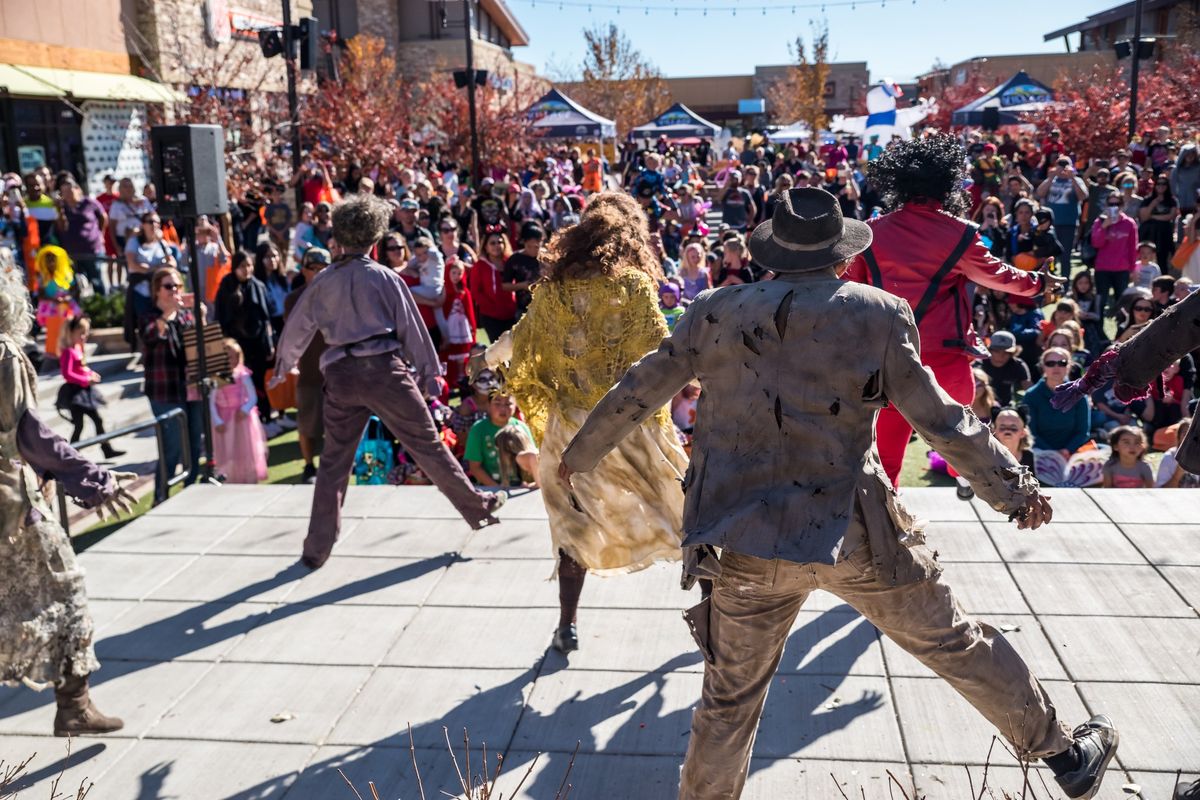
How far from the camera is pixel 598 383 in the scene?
4.84m

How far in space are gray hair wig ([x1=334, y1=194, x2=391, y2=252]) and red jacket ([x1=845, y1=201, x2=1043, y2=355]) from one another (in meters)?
2.38

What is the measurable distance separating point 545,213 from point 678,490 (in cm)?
1370

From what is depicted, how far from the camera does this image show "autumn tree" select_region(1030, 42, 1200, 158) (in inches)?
952

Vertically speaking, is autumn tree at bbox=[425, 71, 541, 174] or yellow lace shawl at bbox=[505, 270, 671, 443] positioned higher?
autumn tree at bbox=[425, 71, 541, 174]

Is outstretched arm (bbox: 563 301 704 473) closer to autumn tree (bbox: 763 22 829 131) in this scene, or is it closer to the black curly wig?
the black curly wig

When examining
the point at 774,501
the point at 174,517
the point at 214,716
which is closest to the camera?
the point at 774,501

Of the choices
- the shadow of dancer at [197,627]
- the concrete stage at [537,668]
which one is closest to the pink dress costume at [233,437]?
the concrete stage at [537,668]

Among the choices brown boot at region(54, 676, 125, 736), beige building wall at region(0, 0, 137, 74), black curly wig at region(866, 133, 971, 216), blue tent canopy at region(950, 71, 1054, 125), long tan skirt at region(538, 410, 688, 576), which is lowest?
brown boot at region(54, 676, 125, 736)

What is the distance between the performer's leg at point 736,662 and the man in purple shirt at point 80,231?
14.6 m

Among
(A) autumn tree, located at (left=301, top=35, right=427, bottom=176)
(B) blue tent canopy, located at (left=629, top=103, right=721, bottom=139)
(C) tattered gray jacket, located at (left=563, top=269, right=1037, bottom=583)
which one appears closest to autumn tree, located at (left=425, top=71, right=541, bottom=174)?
(A) autumn tree, located at (left=301, top=35, right=427, bottom=176)

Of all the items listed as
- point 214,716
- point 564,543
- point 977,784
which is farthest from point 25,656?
point 977,784

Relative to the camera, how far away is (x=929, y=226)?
4777 mm

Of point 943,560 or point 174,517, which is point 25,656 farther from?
point 943,560

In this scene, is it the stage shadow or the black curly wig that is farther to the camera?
the black curly wig
